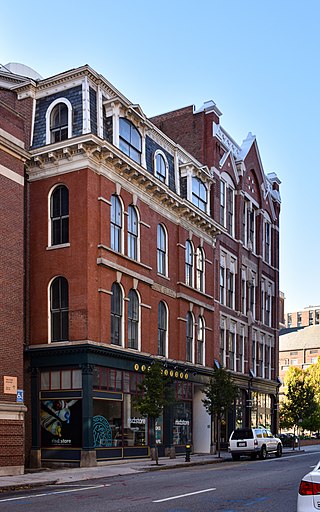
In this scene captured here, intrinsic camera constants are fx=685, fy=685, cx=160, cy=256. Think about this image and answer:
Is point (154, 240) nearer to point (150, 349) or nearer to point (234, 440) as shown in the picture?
point (150, 349)

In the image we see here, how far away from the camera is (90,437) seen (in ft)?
84.9

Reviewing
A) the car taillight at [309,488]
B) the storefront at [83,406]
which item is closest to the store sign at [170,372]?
Result: the storefront at [83,406]

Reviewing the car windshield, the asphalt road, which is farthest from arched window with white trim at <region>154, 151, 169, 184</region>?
the asphalt road

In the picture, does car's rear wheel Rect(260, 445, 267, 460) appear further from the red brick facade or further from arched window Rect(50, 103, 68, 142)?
arched window Rect(50, 103, 68, 142)

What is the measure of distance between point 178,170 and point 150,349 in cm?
1040

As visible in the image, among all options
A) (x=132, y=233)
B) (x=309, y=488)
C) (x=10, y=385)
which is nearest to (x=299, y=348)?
(x=132, y=233)

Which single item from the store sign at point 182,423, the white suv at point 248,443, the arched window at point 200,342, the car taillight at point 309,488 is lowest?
the white suv at point 248,443

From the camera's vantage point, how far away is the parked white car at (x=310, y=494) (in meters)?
8.41

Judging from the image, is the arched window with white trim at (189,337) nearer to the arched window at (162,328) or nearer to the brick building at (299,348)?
the arched window at (162,328)

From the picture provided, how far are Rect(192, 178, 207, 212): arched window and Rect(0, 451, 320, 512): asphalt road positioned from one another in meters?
19.3

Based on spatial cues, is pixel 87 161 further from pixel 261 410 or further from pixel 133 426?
pixel 261 410

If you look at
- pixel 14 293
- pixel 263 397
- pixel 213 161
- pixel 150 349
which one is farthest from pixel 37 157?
pixel 263 397

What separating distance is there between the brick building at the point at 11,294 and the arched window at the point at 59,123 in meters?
3.65

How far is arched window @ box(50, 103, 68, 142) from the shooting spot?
94.0 feet
